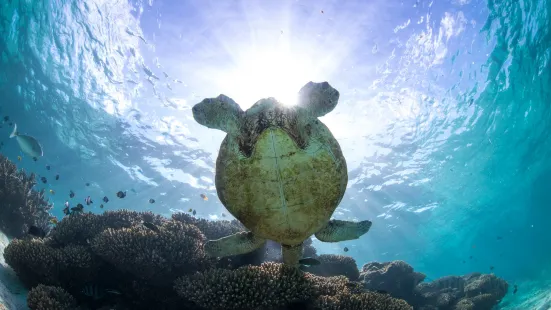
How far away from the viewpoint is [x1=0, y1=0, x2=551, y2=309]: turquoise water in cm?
1364

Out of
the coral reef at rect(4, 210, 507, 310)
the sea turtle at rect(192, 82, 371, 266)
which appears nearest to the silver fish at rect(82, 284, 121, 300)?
the coral reef at rect(4, 210, 507, 310)

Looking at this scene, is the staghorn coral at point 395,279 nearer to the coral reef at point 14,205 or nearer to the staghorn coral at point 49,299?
the staghorn coral at point 49,299

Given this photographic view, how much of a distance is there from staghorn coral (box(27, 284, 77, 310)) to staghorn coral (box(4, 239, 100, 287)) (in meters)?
0.75

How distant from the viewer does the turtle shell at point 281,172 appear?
3105 millimetres

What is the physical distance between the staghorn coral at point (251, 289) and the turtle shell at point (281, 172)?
1185 mm

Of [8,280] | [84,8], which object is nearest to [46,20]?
[84,8]

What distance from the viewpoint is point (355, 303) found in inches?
193

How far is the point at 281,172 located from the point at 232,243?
2.26 m

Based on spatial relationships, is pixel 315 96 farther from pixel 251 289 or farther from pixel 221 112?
pixel 251 289

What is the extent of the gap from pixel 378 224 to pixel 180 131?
34678 mm

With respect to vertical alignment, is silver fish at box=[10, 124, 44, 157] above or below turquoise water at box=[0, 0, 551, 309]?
below

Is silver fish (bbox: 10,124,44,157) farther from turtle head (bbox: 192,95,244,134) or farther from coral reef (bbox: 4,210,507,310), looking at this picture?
turtle head (bbox: 192,95,244,134)

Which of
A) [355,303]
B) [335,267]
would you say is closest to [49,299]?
[355,303]

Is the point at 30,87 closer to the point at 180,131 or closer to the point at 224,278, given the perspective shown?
the point at 180,131
